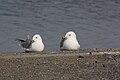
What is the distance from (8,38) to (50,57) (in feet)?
18.3

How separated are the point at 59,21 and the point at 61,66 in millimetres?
10183

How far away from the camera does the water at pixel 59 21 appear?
60.1 ft

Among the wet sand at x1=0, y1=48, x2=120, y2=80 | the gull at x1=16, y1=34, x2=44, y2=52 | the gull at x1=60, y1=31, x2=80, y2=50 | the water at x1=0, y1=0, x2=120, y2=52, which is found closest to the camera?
the wet sand at x1=0, y1=48, x2=120, y2=80

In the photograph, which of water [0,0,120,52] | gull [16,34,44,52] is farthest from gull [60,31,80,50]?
water [0,0,120,52]

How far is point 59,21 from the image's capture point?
73.4 feet

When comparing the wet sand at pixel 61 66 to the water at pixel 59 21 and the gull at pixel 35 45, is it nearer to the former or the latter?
the gull at pixel 35 45

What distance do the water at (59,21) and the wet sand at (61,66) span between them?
359 centimetres

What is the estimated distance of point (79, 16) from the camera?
78.3ft

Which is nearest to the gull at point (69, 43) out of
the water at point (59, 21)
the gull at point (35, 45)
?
the gull at point (35, 45)

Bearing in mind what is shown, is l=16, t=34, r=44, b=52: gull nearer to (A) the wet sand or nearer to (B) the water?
(A) the wet sand

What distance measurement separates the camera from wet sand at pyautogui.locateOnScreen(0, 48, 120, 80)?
37.0 ft

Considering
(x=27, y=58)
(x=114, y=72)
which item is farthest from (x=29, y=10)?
(x=114, y=72)

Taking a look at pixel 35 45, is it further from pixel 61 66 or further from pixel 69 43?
pixel 61 66

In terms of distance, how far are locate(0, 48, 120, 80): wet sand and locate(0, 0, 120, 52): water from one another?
3588mm
